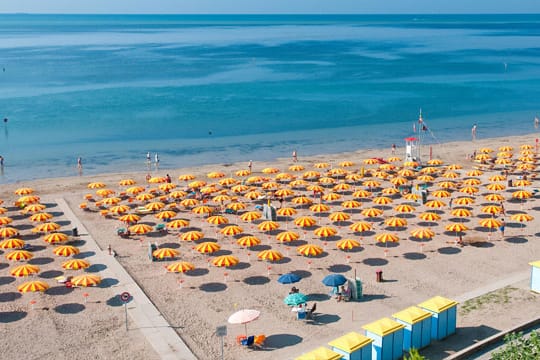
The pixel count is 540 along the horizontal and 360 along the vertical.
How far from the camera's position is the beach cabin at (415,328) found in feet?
73.4

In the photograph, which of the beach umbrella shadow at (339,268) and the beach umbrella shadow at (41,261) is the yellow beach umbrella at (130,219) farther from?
the beach umbrella shadow at (339,268)

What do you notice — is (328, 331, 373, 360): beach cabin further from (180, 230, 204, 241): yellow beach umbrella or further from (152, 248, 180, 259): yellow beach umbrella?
(180, 230, 204, 241): yellow beach umbrella

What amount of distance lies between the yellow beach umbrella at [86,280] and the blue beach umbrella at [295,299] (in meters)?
9.05

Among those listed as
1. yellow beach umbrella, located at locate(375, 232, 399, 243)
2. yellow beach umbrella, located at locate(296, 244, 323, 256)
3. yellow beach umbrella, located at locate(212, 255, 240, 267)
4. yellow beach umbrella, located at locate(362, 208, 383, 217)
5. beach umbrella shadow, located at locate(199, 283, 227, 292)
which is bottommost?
beach umbrella shadow, located at locate(199, 283, 227, 292)

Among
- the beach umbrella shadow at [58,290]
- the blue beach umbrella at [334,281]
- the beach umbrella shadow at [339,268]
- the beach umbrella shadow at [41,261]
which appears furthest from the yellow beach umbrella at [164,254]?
the blue beach umbrella at [334,281]

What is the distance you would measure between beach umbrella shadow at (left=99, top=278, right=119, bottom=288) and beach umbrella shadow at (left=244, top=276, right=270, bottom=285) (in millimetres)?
6423

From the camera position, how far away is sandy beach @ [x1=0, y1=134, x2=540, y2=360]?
24094 millimetres

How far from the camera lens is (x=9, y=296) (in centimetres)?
2859

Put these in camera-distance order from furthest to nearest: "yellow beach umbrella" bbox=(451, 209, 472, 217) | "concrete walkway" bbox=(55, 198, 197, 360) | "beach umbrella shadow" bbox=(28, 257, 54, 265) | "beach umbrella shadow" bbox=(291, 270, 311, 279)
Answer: "yellow beach umbrella" bbox=(451, 209, 472, 217) → "beach umbrella shadow" bbox=(28, 257, 54, 265) → "beach umbrella shadow" bbox=(291, 270, 311, 279) → "concrete walkway" bbox=(55, 198, 197, 360)

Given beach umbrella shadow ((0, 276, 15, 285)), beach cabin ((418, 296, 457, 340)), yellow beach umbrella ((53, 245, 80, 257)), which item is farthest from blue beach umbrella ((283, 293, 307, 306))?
beach umbrella shadow ((0, 276, 15, 285))

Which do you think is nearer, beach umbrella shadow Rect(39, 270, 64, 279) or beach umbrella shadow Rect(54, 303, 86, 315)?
beach umbrella shadow Rect(54, 303, 86, 315)

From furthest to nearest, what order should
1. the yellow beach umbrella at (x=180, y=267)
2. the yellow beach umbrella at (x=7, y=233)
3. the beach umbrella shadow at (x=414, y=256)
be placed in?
the yellow beach umbrella at (x=7, y=233), the beach umbrella shadow at (x=414, y=256), the yellow beach umbrella at (x=180, y=267)

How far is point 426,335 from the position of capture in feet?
74.9

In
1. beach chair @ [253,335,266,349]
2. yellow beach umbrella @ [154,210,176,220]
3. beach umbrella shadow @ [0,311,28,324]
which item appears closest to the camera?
beach chair @ [253,335,266,349]
